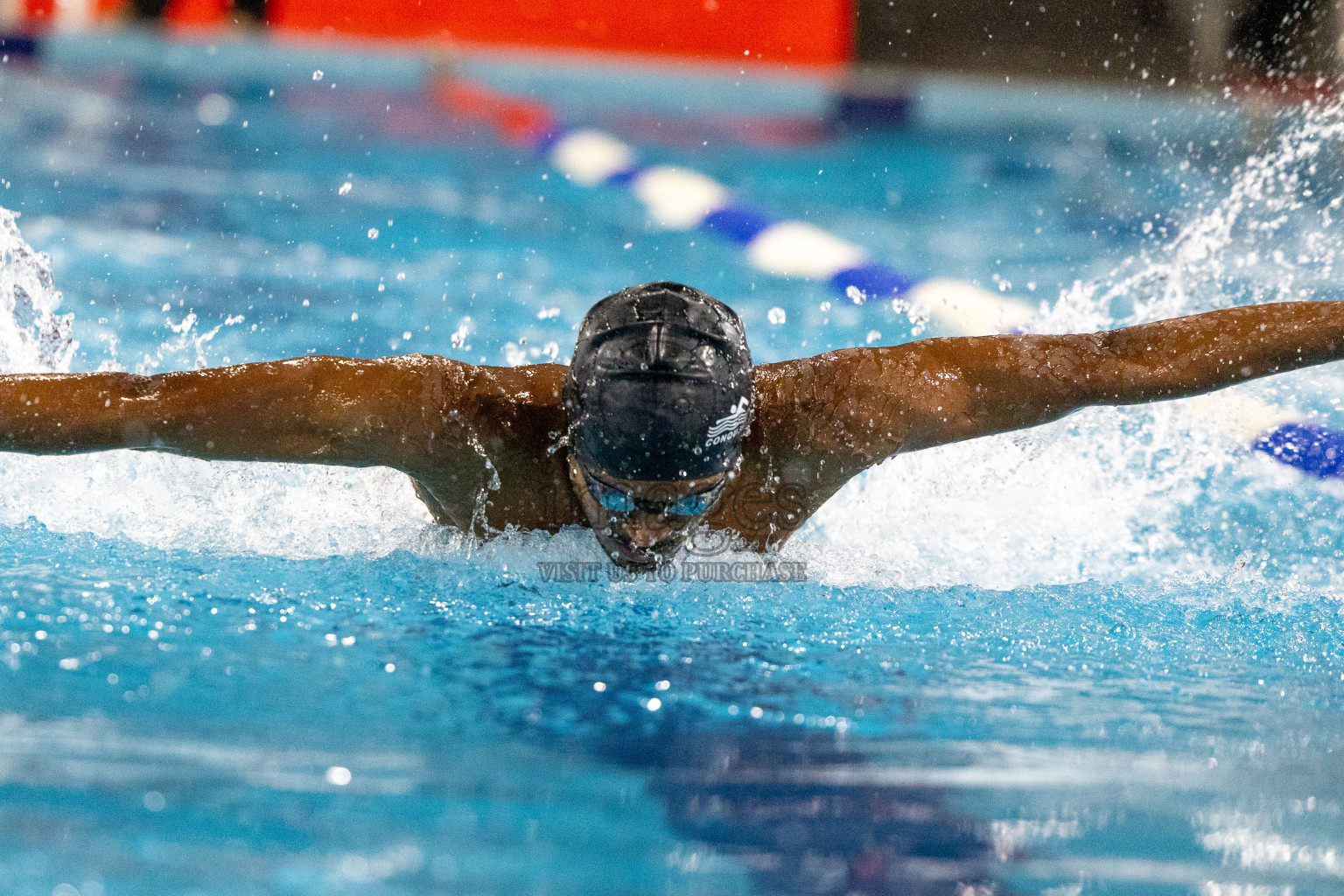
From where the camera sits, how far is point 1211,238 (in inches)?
221

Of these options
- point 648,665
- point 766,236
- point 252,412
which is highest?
point 766,236

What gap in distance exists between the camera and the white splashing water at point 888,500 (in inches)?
88.7

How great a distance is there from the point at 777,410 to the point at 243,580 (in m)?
0.88

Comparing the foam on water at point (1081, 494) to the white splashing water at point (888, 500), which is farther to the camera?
the foam on water at point (1081, 494)

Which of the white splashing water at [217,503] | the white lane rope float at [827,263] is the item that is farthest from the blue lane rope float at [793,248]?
the white splashing water at [217,503]

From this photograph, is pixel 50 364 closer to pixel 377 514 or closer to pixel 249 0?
pixel 377 514

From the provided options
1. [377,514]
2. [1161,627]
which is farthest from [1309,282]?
[377,514]

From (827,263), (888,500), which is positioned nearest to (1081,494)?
(888,500)

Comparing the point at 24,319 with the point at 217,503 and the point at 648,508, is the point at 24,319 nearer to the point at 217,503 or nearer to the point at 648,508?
the point at 217,503

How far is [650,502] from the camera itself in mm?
1812

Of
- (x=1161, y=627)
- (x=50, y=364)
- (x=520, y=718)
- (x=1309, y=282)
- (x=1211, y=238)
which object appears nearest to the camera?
(x=520, y=718)

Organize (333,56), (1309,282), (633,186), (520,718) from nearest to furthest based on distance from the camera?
1. (520,718)
2. (1309,282)
3. (633,186)
4. (333,56)

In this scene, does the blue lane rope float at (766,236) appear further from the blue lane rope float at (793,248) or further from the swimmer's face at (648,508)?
the swimmer's face at (648,508)

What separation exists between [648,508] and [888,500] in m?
1.06
